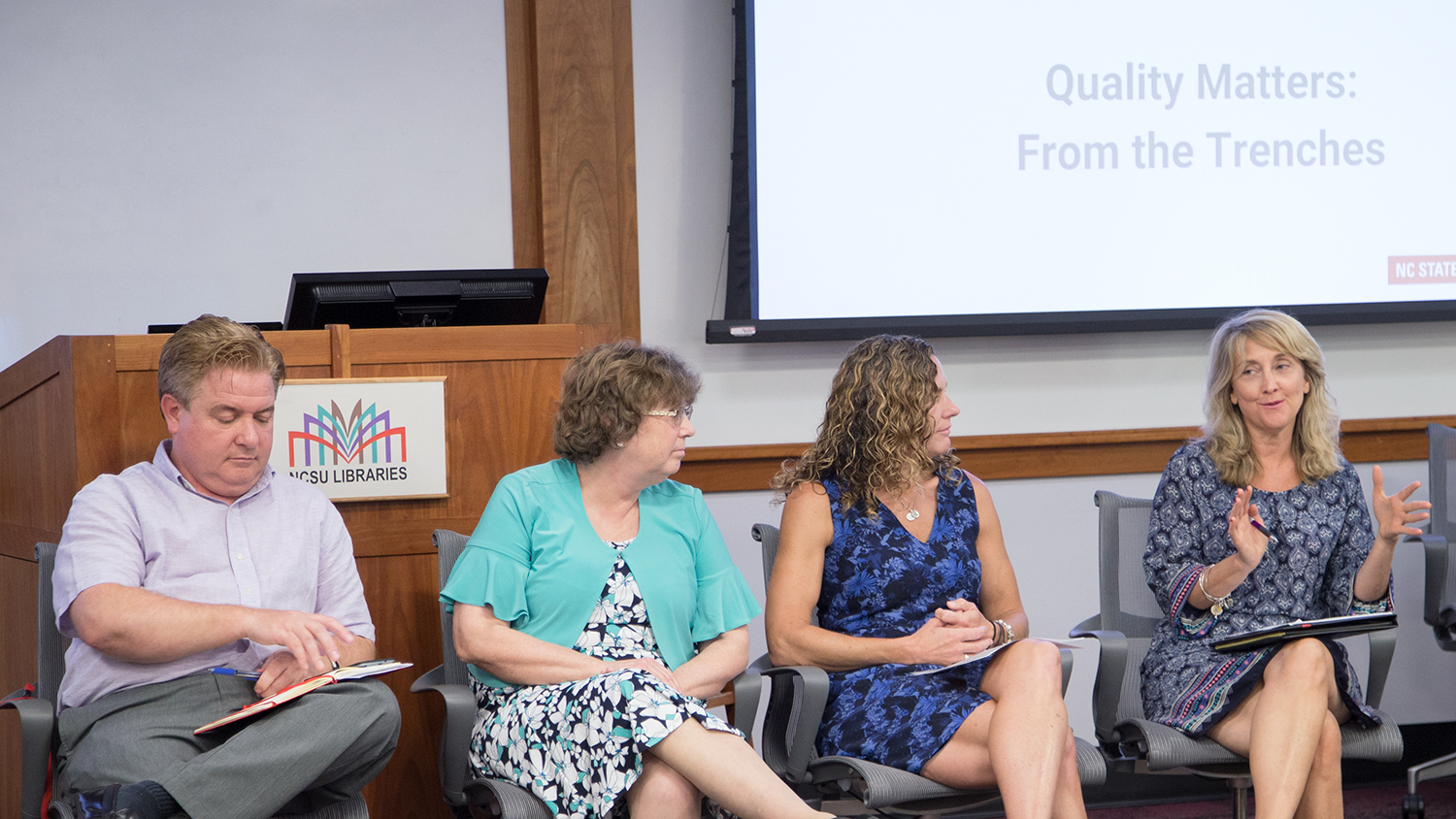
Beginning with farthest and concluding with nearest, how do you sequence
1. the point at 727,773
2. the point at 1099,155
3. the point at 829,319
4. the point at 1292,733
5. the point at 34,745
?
the point at 1099,155
the point at 829,319
the point at 1292,733
the point at 727,773
the point at 34,745

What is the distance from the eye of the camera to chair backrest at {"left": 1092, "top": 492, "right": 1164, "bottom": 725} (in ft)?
9.59

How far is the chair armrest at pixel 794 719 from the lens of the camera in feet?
7.70

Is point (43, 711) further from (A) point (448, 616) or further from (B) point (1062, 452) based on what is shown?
(B) point (1062, 452)

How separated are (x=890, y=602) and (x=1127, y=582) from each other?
700 mm

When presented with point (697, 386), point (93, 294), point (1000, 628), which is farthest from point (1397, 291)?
point (93, 294)

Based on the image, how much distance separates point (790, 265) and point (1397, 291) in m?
1.86

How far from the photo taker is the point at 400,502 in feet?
8.46

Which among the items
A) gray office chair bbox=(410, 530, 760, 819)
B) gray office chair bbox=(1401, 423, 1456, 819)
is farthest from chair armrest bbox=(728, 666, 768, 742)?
gray office chair bbox=(1401, 423, 1456, 819)

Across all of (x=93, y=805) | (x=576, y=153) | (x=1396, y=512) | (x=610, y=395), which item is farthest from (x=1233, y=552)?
(x=93, y=805)

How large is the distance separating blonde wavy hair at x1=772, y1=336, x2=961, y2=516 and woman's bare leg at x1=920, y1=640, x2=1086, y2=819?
0.45m

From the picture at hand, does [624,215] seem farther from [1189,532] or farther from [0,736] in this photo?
[0,736]

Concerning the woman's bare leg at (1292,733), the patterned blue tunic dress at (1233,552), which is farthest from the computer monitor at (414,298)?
the woman's bare leg at (1292,733)

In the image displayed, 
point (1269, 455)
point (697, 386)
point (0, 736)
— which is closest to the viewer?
point (697, 386)

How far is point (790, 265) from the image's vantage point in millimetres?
3619
